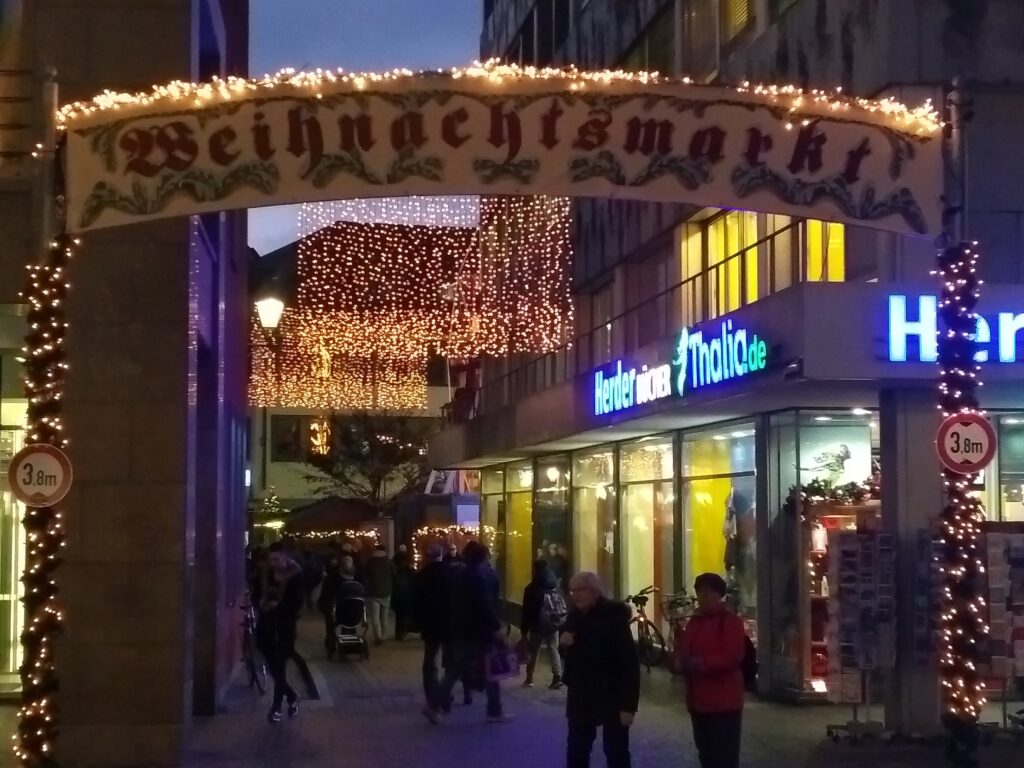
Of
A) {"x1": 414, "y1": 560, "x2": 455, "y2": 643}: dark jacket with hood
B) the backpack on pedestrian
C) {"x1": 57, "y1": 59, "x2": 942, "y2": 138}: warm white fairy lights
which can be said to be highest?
{"x1": 57, "y1": 59, "x2": 942, "y2": 138}: warm white fairy lights

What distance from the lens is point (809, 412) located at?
1678 cm

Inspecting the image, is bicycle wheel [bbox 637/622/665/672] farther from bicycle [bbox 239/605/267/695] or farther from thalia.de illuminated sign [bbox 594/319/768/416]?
bicycle [bbox 239/605/267/695]

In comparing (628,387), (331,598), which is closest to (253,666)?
(331,598)

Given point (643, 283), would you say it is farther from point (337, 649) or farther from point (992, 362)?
point (992, 362)

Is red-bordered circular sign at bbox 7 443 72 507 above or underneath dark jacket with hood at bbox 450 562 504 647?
above

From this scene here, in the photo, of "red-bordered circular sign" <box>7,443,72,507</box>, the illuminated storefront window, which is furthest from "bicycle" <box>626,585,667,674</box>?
"red-bordered circular sign" <box>7,443,72,507</box>

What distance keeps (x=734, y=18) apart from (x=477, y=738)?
10193mm

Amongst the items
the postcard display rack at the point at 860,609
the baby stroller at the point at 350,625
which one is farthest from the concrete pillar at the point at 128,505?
the baby stroller at the point at 350,625

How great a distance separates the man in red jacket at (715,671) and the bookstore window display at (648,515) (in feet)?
38.3

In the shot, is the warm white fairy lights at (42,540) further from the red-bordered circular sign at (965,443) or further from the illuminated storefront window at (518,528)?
the illuminated storefront window at (518,528)

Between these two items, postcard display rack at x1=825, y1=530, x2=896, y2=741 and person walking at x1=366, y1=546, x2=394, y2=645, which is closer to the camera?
postcard display rack at x1=825, y1=530, x2=896, y2=741

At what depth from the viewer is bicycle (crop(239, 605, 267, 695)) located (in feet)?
59.7

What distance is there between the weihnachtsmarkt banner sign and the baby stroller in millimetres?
12885

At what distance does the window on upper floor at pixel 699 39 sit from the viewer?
67.3ft
